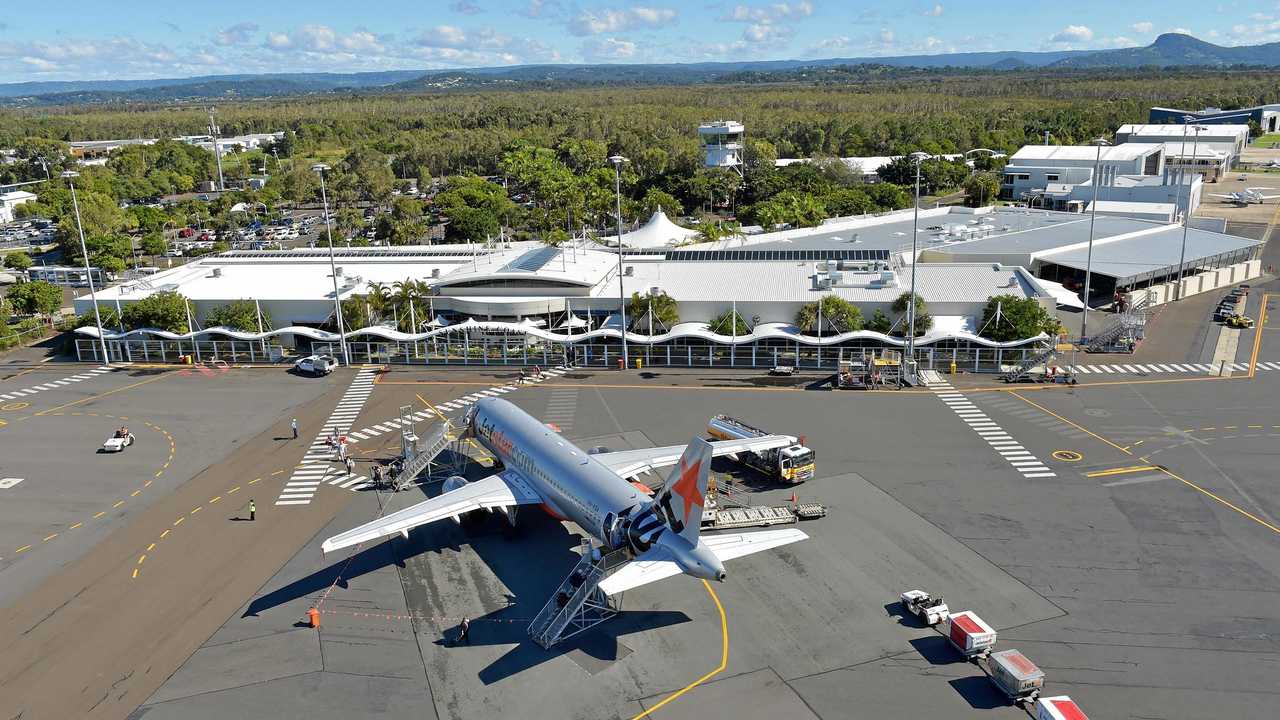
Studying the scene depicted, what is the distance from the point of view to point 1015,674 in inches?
1395

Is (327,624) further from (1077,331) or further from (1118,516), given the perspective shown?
(1077,331)

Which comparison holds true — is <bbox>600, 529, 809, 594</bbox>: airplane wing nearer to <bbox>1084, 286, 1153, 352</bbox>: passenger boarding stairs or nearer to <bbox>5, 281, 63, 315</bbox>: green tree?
<bbox>1084, 286, 1153, 352</bbox>: passenger boarding stairs

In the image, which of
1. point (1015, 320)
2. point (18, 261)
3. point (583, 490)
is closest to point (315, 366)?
point (583, 490)

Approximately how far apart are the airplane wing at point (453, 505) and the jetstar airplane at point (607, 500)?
0.19ft

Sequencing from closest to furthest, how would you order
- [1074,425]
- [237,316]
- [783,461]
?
[783,461], [1074,425], [237,316]

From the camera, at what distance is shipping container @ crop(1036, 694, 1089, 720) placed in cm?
3338

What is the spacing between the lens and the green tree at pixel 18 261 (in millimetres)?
145875

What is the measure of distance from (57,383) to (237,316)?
17.6m

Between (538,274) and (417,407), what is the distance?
25294mm

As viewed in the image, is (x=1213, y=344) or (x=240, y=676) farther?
(x=1213, y=344)

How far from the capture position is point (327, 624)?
139 ft

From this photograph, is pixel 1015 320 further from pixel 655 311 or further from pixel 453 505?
pixel 453 505

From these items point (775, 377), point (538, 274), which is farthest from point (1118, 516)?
point (538, 274)

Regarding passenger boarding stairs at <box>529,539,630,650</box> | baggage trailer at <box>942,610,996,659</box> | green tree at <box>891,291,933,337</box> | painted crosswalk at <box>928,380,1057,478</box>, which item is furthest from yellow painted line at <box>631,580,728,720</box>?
green tree at <box>891,291,933,337</box>
